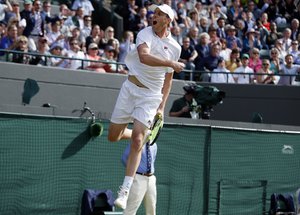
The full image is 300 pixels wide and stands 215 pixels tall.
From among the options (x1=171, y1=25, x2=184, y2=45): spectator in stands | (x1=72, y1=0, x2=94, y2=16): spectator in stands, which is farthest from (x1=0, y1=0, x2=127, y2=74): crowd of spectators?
(x1=171, y1=25, x2=184, y2=45): spectator in stands

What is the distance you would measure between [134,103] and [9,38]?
7153mm

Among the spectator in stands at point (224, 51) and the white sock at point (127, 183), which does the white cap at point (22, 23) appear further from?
the white sock at point (127, 183)

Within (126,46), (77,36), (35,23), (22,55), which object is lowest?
(22,55)

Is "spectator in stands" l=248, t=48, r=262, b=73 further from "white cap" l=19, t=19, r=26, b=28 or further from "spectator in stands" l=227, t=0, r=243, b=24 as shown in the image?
"white cap" l=19, t=19, r=26, b=28

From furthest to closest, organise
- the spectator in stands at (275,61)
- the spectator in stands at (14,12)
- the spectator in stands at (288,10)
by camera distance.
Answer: the spectator in stands at (288,10) → the spectator in stands at (275,61) → the spectator in stands at (14,12)

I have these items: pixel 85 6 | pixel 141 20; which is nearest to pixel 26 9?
pixel 85 6

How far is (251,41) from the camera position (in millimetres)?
21578

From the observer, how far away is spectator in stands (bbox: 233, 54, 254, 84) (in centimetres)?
1855

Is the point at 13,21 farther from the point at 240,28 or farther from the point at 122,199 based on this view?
the point at 122,199

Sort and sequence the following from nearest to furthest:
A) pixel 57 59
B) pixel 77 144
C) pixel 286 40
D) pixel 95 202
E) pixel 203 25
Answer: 1. pixel 95 202
2. pixel 77 144
3. pixel 57 59
4. pixel 203 25
5. pixel 286 40

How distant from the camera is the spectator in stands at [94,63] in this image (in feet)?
55.8

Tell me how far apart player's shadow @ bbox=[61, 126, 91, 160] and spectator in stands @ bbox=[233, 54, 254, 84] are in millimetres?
7057

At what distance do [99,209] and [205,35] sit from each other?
362 inches

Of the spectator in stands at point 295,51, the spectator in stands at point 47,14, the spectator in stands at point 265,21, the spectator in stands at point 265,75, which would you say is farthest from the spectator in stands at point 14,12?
the spectator in stands at point 265,21
